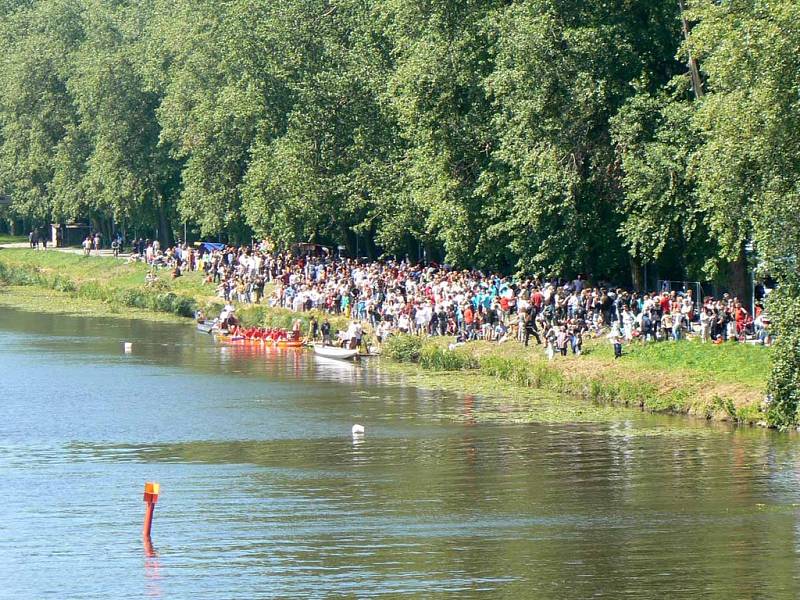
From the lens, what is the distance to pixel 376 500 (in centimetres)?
3316

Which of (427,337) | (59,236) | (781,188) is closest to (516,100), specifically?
(427,337)

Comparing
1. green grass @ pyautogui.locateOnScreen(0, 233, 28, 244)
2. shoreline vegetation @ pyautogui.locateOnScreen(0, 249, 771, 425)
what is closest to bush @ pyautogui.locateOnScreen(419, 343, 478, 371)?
shoreline vegetation @ pyautogui.locateOnScreen(0, 249, 771, 425)

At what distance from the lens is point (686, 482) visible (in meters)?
34.7

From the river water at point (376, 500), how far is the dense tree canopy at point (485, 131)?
719 centimetres

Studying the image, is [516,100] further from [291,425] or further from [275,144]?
[275,144]

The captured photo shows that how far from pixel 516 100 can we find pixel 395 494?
78.5 feet

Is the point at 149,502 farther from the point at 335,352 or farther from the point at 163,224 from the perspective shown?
the point at 163,224

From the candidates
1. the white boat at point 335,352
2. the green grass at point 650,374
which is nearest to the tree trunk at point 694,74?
the green grass at point 650,374

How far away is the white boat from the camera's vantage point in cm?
5903

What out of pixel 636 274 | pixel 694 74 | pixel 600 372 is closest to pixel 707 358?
pixel 600 372

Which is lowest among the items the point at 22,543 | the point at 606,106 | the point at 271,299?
the point at 22,543

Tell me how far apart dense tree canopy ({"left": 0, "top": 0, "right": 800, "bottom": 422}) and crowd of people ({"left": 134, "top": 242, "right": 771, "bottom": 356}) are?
1.45 m

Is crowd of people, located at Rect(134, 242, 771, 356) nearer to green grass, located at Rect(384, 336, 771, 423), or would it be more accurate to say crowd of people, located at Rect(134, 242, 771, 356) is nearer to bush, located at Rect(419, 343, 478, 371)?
green grass, located at Rect(384, 336, 771, 423)

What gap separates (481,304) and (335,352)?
7.68 metres
